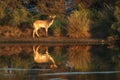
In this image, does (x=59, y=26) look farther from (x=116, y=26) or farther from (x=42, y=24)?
(x=116, y=26)

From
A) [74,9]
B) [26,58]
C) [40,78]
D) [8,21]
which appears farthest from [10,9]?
[40,78]

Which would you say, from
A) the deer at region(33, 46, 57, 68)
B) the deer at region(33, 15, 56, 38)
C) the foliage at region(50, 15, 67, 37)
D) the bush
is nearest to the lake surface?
the deer at region(33, 46, 57, 68)

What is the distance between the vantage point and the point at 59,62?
80.5 ft

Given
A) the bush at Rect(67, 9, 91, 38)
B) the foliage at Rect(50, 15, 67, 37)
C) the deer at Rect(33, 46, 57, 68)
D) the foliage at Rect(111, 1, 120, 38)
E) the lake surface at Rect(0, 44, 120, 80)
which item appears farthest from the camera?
the foliage at Rect(50, 15, 67, 37)

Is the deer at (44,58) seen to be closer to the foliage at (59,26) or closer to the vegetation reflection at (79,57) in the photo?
the vegetation reflection at (79,57)

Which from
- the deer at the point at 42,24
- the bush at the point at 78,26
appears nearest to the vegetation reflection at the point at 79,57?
the bush at the point at 78,26

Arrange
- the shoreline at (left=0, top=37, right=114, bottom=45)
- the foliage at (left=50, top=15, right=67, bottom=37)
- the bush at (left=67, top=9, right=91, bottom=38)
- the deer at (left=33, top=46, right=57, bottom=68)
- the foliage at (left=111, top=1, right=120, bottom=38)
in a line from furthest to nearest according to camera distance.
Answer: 1. the foliage at (left=50, top=15, right=67, bottom=37)
2. the bush at (left=67, top=9, right=91, bottom=38)
3. the shoreline at (left=0, top=37, right=114, bottom=45)
4. the foliage at (left=111, top=1, right=120, bottom=38)
5. the deer at (left=33, top=46, right=57, bottom=68)

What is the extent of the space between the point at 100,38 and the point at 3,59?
12.2m

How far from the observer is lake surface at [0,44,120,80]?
19.4 metres

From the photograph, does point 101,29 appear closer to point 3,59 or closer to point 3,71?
point 3,59

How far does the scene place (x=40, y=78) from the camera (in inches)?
731

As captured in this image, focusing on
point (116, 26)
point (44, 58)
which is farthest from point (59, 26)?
point (44, 58)

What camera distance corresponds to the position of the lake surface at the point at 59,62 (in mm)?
19375

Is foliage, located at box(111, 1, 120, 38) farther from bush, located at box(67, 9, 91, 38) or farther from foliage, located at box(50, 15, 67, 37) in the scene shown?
foliage, located at box(50, 15, 67, 37)
